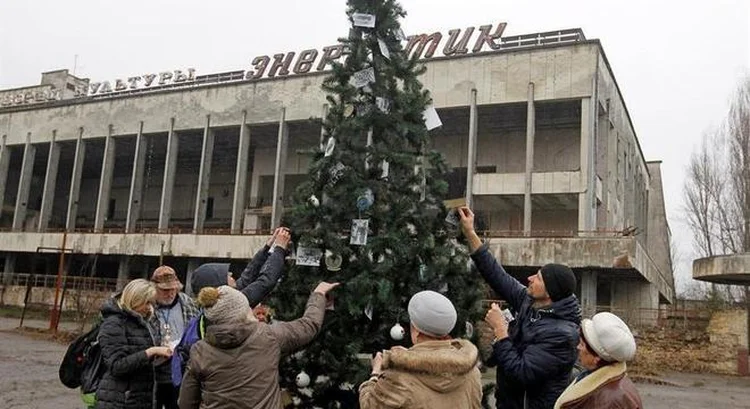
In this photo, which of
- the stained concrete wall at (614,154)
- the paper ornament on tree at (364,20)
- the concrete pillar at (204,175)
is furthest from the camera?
the concrete pillar at (204,175)

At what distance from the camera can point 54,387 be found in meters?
10.1

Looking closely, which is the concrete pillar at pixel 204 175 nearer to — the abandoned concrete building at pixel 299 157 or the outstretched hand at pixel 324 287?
the abandoned concrete building at pixel 299 157

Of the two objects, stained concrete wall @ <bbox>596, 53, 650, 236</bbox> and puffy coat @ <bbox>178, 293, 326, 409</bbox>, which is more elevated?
stained concrete wall @ <bbox>596, 53, 650, 236</bbox>

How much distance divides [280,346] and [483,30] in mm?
28881

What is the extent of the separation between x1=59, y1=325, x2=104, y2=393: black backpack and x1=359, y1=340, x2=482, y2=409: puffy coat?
6.72ft

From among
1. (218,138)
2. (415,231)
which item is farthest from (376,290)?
(218,138)

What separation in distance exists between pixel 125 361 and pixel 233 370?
0.98 m

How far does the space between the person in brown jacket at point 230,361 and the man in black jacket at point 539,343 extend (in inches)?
47.0

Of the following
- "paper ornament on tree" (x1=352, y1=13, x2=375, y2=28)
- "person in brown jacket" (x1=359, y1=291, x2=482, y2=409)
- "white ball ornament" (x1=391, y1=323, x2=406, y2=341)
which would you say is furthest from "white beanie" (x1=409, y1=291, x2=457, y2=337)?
"paper ornament on tree" (x1=352, y1=13, x2=375, y2=28)

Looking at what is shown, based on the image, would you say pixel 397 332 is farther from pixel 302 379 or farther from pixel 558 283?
pixel 558 283

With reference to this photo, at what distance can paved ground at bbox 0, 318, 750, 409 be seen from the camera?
9.12 metres

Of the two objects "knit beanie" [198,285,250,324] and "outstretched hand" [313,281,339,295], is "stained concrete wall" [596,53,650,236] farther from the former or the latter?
"knit beanie" [198,285,250,324]

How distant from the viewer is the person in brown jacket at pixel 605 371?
260 centimetres

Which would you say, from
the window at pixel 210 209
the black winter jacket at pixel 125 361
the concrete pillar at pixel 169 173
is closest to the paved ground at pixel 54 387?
the black winter jacket at pixel 125 361
